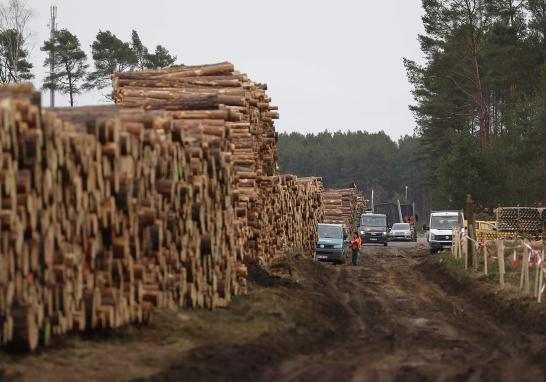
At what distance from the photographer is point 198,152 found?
62.6 ft

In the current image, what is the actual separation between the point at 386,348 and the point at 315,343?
117cm

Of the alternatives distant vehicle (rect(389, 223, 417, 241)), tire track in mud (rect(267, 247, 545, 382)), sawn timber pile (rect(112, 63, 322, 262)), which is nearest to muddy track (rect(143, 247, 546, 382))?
tire track in mud (rect(267, 247, 545, 382))

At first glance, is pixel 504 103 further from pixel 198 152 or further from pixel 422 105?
pixel 198 152

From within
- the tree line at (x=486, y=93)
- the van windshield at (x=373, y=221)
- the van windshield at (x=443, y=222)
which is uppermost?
the tree line at (x=486, y=93)

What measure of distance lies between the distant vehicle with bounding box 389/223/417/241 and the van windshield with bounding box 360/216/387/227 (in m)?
9.50

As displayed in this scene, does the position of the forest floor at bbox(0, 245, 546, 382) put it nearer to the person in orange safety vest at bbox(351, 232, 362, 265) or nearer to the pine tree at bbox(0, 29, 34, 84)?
the person in orange safety vest at bbox(351, 232, 362, 265)

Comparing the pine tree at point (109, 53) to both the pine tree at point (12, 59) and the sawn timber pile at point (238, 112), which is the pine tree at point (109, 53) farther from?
the sawn timber pile at point (238, 112)

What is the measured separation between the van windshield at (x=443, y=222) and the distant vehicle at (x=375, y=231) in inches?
566

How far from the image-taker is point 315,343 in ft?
57.2

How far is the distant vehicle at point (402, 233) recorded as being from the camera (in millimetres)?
77688

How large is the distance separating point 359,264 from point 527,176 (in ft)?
83.5

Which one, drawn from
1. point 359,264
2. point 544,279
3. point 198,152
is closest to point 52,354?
point 198,152

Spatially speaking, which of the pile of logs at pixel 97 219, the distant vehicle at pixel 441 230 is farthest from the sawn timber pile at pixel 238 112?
the distant vehicle at pixel 441 230

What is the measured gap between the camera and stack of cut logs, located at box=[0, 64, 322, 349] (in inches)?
487
